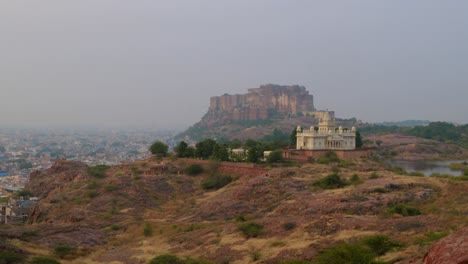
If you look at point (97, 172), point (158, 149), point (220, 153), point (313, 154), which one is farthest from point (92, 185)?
point (313, 154)

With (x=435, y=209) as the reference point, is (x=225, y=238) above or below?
below

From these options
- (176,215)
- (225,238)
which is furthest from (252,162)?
(225,238)

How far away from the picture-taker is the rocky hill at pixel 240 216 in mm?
25152

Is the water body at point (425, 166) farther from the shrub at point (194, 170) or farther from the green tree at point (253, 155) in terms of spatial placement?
the shrub at point (194, 170)

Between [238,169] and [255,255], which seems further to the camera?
[238,169]

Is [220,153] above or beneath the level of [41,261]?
above

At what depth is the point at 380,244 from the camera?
70.4ft

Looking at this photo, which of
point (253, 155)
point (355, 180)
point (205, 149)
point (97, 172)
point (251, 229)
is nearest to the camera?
point (251, 229)

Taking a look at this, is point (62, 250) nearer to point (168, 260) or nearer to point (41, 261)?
point (41, 261)

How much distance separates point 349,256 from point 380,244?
327 cm

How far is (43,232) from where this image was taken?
121ft

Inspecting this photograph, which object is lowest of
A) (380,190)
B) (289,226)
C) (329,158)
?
(289,226)

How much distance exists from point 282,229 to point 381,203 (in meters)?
8.46

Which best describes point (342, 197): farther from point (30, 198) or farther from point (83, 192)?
point (30, 198)
